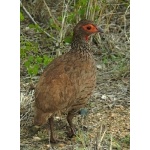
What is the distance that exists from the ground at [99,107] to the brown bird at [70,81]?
0.24 ft

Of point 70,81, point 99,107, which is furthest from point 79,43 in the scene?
point 99,107

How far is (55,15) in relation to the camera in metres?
3.50

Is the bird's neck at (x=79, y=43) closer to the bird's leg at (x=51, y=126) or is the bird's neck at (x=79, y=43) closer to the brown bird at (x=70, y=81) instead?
the brown bird at (x=70, y=81)

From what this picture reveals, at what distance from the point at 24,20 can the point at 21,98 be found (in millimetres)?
464

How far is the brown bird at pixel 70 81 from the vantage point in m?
3.16

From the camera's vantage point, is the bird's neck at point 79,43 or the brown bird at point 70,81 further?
the bird's neck at point 79,43

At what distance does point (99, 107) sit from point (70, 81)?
12.6 inches

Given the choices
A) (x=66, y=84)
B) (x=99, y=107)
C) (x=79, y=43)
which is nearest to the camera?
(x=66, y=84)

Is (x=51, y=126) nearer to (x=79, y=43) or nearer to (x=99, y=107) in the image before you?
(x=99, y=107)

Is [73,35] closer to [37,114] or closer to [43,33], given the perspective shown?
[43,33]

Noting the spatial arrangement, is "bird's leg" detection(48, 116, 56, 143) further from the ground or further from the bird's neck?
the bird's neck

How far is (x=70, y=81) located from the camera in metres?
3.20

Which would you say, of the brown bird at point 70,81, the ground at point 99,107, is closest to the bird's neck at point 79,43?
the brown bird at point 70,81
